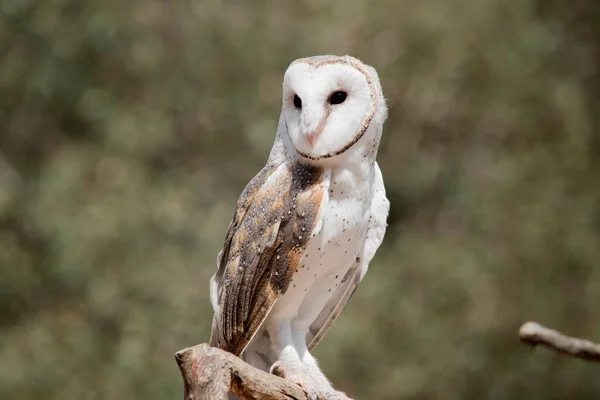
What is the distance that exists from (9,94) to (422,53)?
2401 millimetres

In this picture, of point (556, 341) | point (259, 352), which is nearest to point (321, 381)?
point (259, 352)

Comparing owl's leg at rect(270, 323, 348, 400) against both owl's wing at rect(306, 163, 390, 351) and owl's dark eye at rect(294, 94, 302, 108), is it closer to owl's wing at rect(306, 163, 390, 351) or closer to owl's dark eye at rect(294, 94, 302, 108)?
owl's wing at rect(306, 163, 390, 351)

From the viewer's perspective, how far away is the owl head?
2209mm

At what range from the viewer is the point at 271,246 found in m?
2.27

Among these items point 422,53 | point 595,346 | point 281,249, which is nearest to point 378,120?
point 281,249

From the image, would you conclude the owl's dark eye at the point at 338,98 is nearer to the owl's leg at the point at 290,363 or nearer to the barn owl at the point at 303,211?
the barn owl at the point at 303,211

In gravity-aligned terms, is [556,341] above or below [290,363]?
above

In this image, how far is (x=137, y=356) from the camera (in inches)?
206

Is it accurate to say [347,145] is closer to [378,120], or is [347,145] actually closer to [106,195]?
[378,120]

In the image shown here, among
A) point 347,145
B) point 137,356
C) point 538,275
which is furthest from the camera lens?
point 538,275

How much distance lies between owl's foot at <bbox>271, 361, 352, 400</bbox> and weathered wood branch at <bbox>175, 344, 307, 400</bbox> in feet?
0.68

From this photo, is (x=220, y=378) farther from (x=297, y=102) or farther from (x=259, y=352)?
(x=297, y=102)

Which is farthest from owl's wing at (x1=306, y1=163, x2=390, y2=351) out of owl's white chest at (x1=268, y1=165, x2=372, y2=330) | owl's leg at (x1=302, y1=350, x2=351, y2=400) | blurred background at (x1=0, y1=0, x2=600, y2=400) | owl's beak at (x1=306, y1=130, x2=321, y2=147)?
blurred background at (x1=0, y1=0, x2=600, y2=400)

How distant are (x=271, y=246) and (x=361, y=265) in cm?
27
